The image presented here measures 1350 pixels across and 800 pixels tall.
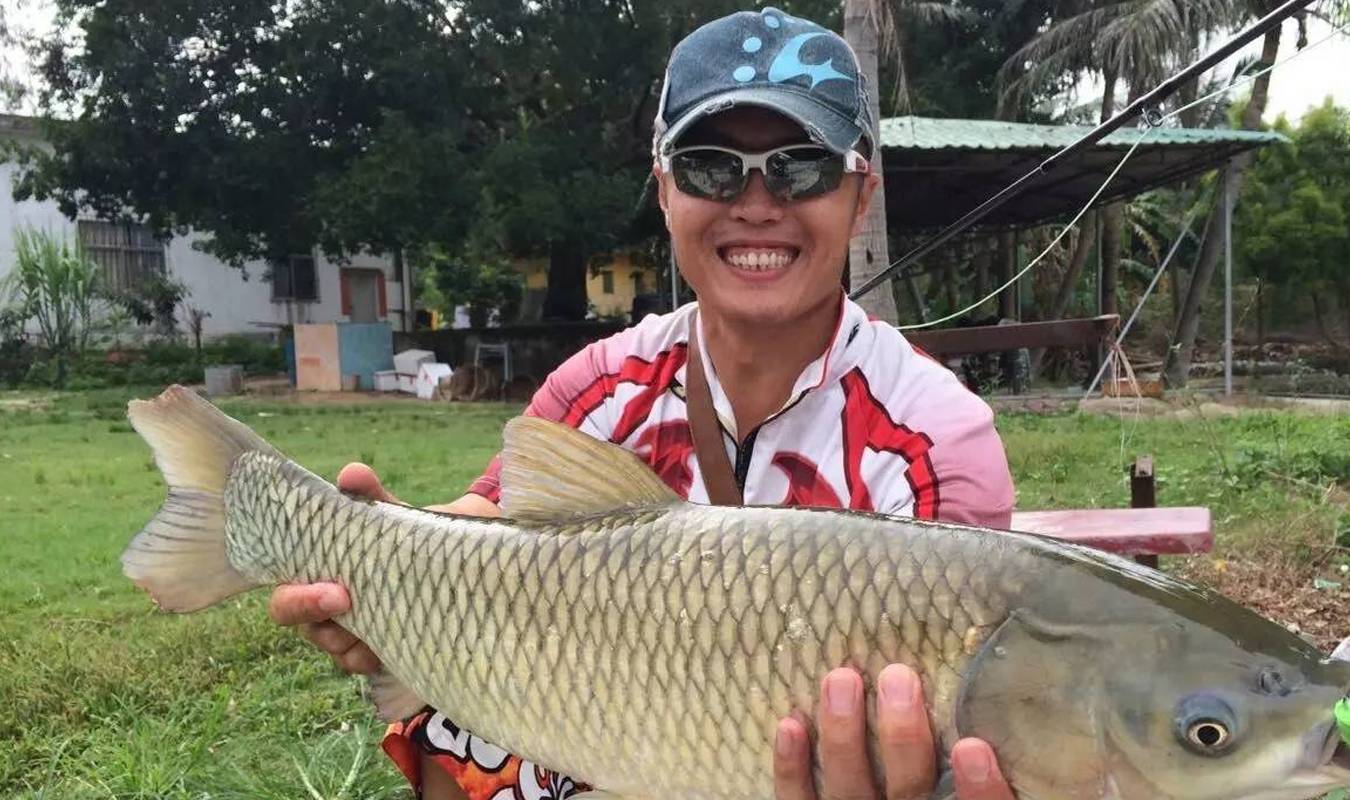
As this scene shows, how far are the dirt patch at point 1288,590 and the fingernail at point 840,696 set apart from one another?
10.1 feet

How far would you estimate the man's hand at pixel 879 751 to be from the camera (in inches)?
46.5

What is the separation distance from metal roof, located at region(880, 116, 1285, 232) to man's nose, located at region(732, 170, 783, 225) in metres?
8.92

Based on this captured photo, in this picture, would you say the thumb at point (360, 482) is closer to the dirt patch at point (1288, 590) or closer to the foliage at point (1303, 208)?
the dirt patch at point (1288, 590)

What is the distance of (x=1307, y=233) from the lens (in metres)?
19.4

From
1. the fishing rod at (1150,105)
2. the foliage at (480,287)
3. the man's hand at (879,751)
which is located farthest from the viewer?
the foliage at (480,287)

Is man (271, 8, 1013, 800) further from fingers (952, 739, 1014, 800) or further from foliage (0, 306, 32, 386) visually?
foliage (0, 306, 32, 386)

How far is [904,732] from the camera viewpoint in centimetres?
121

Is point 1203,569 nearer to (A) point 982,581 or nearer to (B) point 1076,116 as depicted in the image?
(A) point 982,581

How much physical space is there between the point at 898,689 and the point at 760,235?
2.82 ft

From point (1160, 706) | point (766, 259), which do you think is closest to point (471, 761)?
point (766, 259)

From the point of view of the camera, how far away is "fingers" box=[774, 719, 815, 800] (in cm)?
128

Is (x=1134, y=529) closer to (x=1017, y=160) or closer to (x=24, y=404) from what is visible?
(x=1017, y=160)

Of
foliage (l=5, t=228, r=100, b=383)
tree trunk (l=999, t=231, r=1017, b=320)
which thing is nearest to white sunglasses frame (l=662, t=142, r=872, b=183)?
tree trunk (l=999, t=231, r=1017, b=320)

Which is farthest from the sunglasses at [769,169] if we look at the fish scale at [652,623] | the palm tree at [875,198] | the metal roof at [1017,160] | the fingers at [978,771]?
the metal roof at [1017,160]
